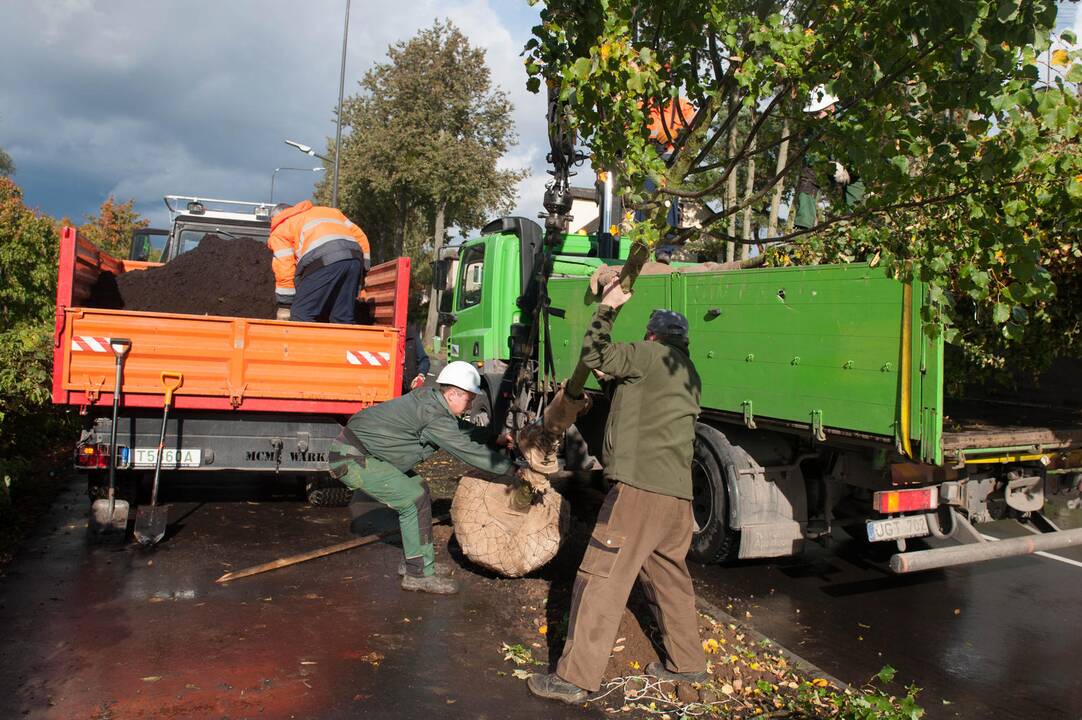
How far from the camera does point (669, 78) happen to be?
191 inches

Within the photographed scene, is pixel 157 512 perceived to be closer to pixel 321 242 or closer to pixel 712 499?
pixel 321 242

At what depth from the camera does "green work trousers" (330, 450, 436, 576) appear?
206 inches

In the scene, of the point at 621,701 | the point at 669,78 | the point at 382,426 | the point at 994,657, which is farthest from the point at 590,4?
the point at 994,657

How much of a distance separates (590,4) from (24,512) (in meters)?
6.13

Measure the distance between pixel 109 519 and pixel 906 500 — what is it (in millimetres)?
5476

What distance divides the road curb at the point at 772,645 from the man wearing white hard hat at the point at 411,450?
154 centimetres

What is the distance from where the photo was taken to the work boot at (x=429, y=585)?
17.3 feet

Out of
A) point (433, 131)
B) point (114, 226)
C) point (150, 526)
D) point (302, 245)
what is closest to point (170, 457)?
point (150, 526)

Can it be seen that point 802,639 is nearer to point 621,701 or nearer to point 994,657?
point 994,657

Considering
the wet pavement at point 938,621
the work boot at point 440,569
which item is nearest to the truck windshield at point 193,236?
the work boot at point 440,569

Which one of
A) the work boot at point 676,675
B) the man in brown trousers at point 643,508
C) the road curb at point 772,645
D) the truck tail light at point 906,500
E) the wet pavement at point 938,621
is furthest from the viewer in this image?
the truck tail light at point 906,500

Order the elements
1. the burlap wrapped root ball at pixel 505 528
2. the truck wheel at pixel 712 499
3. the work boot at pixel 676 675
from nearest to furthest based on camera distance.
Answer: the work boot at pixel 676 675, the burlap wrapped root ball at pixel 505 528, the truck wheel at pixel 712 499

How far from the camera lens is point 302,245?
24.1 ft

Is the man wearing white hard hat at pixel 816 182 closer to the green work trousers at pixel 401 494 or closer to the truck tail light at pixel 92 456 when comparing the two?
the green work trousers at pixel 401 494
